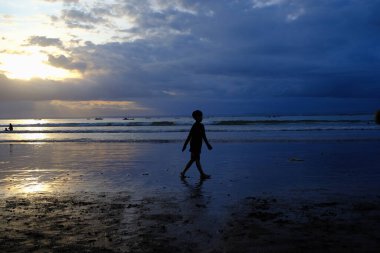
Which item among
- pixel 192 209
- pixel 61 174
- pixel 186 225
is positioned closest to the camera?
pixel 186 225

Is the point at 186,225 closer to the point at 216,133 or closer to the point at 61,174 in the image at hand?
the point at 61,174

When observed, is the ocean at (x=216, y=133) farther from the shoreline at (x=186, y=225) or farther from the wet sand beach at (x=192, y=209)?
→ the shoreline at (x=186, y=225)

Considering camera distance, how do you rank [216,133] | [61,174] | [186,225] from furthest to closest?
[216,133] < [61,174] < [186,225]

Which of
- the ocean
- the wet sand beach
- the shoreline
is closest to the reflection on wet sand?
the wet sand beach

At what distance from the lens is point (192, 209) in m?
7.11

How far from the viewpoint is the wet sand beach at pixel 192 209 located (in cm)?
510

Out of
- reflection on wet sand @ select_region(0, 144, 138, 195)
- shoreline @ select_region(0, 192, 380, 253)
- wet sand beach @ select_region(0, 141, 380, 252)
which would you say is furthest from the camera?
reflection on wet sand @ select_region(0, 144, 138, 195)

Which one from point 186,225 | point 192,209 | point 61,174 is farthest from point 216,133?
point 186,225

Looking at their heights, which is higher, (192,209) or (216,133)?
(216,133)

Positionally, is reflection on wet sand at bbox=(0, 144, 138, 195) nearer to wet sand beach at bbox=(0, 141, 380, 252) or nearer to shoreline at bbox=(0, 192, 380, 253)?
wet sand beach at bbox=(0, 141, 380, 252)

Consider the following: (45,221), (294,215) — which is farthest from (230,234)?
(45,221)

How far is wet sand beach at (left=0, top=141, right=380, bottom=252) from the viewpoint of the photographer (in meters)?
5.10

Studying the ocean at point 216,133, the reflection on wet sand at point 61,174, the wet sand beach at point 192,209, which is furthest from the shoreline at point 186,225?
the ocean at point 216,133

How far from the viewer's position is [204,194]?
28.4 feet
